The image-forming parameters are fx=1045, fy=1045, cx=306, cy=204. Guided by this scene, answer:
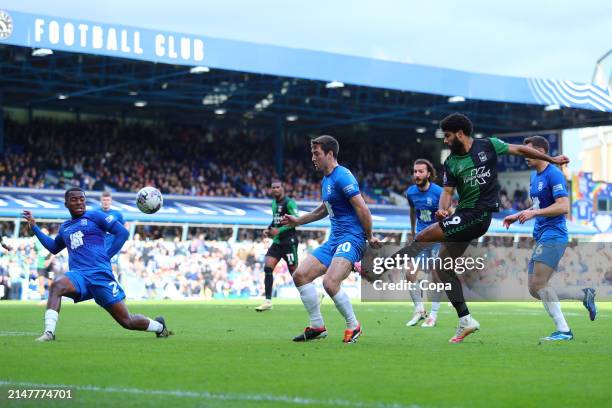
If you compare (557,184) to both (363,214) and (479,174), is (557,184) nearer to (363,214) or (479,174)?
(479,174)

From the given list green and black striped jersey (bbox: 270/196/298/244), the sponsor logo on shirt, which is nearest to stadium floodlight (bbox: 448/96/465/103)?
green and black striped jersey (bbox: 270/196/298/244)

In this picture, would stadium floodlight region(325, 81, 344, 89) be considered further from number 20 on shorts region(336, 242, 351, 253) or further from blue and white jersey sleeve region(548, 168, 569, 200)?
number 20 on shorts region(336, 242, 351, 253)

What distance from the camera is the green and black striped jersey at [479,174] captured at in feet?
36.0

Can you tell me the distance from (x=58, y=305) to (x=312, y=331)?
2.93m

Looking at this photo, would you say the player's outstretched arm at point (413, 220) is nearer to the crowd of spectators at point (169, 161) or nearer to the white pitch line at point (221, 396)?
the white pitch line at point (221, 396)

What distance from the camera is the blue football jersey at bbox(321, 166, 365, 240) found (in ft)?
38.0

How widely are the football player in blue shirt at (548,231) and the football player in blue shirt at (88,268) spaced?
475 centimetres

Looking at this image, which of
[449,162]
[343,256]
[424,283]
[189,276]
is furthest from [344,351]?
[189,276]

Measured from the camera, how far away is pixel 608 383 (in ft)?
25.2

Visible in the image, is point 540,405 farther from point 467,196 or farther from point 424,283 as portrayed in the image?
point 424,283

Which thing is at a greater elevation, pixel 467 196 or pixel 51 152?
pixel 51 152

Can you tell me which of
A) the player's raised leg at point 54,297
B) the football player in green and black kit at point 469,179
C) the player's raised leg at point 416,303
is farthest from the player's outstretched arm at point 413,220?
the player's raised leg at point 54,297

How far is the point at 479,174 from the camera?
36.0 feet

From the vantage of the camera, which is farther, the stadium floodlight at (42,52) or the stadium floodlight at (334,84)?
the stadium floodlight at (334,84)
